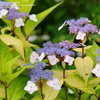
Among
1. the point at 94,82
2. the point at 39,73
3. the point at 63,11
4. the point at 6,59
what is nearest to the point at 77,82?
the point at 94,82

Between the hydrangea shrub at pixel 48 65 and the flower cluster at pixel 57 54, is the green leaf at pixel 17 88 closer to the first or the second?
the hydrangea shrub at pixel 48 65

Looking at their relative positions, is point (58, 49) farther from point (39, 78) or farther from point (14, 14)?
point (14, 14)

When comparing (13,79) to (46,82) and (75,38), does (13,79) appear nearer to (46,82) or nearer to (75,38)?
(46,82)

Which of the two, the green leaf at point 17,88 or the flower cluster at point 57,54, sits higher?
the flower cluster at point 57,54

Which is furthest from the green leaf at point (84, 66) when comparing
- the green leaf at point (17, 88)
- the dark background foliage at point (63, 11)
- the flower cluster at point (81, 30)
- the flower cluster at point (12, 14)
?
the dark background foliage at point (63, 11)

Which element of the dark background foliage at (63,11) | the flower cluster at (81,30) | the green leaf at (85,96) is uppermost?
the flower cluster at (81,30)

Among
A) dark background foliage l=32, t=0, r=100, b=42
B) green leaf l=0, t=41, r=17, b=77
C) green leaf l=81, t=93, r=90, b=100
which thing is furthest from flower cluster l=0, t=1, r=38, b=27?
dark background foliage l=32, t=0, r=100, b=42

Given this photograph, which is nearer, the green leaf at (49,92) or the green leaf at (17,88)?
the green leaf at (49,92)

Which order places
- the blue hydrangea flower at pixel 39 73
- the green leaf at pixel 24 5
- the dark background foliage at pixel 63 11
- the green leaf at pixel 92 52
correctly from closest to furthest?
the blue hydrangea flower at pixel 39 73, the green leaf at pixel 92 52, the green leaf at pixel 24 5, the dark background foliage at pixel 63 11
